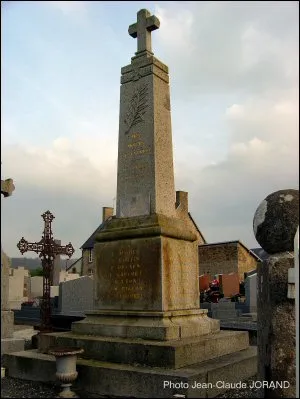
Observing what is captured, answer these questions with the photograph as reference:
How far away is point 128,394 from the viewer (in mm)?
5285

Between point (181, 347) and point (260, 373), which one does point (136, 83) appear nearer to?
point (181, 347)

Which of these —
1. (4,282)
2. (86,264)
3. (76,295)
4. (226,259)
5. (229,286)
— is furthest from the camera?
(86,264)

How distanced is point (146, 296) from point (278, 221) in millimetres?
2805

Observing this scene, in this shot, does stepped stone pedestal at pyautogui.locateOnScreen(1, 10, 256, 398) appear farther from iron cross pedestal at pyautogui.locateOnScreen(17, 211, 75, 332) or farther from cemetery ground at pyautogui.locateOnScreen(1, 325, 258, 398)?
iron cross pedestal at pyautogui.locateOnScreen(17, 211, 75, 332)

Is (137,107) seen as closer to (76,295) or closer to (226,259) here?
(76,295)

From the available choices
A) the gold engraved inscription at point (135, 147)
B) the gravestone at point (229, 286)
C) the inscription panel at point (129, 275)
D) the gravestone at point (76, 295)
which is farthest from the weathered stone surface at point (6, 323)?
the gravestone at point (229, 286)

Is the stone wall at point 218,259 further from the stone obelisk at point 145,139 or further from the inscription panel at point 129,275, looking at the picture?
the inscription panel at point 129,275

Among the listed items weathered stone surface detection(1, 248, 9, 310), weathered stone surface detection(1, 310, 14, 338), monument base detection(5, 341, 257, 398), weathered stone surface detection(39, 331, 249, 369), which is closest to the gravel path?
monument base detection(5, 341, 257, 398)

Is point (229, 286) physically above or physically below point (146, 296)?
below

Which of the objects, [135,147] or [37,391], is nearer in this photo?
[37,391]

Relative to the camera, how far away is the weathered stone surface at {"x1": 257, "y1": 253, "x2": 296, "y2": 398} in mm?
4238

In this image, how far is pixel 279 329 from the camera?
169 inches

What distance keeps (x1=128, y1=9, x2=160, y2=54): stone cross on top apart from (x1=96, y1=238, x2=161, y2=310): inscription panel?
12.0ft

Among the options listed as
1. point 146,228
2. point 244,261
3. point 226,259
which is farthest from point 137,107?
point 244,261
